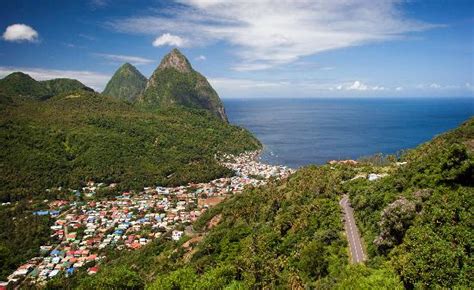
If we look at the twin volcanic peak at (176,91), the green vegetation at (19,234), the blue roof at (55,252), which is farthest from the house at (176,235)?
the twin volcanic peak at (176,91)

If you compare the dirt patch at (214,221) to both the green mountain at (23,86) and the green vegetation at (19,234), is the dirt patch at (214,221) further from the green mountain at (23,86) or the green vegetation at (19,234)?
the green mountain at (23,86)

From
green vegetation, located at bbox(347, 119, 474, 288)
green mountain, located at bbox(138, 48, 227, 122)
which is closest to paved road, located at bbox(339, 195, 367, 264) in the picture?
green vegetation, located at bbox(347, 119, 474, 288)

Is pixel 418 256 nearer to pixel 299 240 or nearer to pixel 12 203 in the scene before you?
pixel 299 240

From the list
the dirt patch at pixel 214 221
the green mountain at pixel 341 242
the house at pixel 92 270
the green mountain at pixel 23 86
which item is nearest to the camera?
the green mountain at pixel 341 242

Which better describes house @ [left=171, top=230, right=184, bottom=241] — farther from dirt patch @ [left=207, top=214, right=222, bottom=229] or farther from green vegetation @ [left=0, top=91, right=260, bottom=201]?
green vegetation @ [left=0, top=91, right=260, bottom=201]

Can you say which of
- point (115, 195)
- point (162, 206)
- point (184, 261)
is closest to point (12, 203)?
point (115, 195)

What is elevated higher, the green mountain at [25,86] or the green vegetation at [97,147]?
the green mountain at [25,86]

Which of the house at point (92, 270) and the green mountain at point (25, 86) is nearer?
the house at point (92, 270)
